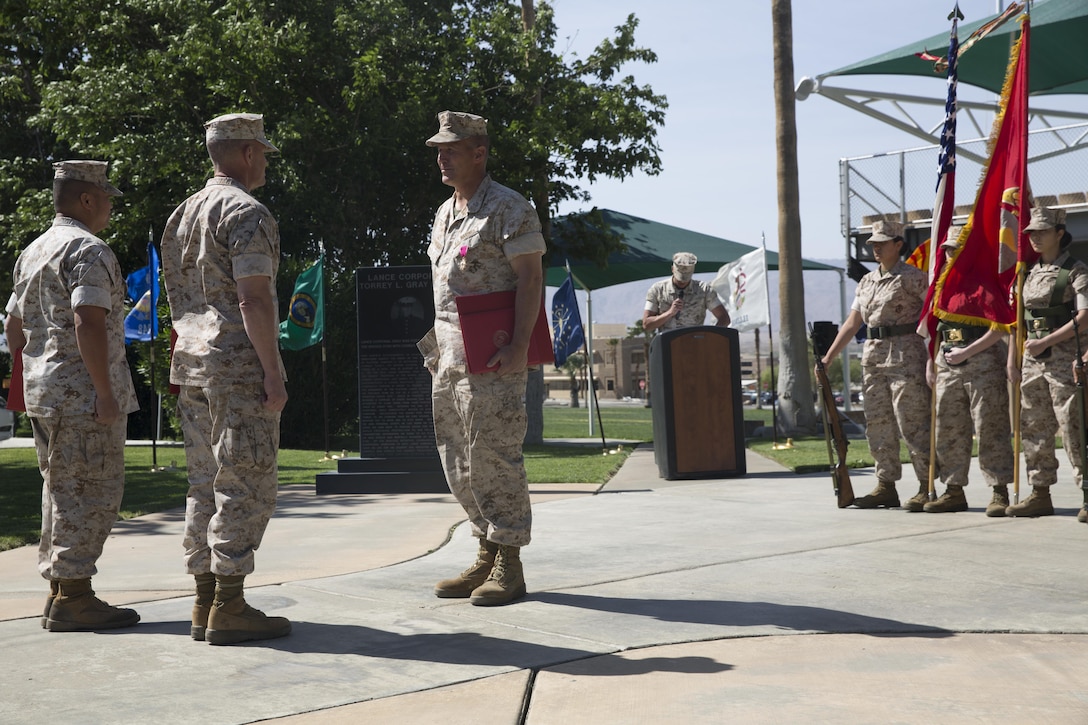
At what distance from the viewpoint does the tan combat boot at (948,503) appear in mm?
7629

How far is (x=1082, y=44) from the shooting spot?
1412cm

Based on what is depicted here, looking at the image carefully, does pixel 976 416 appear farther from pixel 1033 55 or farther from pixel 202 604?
pixel 1033 55

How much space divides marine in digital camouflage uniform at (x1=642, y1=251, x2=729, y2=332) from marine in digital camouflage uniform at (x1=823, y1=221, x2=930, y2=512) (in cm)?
345

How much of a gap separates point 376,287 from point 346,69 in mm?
11183

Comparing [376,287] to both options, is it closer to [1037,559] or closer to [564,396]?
[1037,559]

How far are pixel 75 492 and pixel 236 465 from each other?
0.88 metres

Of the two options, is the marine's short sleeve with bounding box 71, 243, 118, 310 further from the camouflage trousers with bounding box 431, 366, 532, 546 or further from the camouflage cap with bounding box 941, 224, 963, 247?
the camouflage cap with bounding box 941, 224, 963, 247

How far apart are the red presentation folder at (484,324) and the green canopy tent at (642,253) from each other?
1620 cm

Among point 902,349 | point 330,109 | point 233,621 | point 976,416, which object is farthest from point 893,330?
point 330,109

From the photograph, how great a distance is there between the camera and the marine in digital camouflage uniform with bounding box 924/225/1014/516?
7.39 metres

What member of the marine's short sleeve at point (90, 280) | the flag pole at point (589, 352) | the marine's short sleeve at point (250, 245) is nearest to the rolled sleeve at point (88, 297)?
the marine's short sleeve at point (90, 280)

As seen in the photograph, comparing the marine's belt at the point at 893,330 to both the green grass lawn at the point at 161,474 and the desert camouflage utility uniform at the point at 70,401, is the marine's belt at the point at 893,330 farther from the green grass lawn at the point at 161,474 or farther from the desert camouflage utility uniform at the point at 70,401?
the desert camouflage utility uniform at the point at 70,401

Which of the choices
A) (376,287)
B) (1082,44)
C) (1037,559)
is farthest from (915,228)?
(1037,559)

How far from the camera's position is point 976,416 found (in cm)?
744
